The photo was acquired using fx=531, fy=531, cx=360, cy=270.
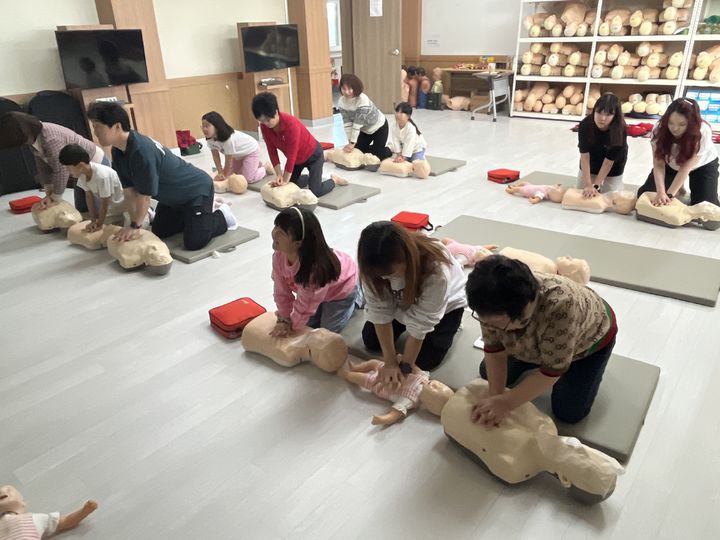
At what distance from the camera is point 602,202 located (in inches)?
134

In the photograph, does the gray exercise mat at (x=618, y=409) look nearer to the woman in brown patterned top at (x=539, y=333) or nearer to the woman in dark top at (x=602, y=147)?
the woman in brown patterned top at (x=539, y=333)

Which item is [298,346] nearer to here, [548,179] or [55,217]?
[55,217]

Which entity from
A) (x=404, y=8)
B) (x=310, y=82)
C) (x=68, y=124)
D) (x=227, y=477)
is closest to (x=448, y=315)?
(x=227, y=477)

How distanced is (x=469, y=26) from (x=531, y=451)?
272 inches

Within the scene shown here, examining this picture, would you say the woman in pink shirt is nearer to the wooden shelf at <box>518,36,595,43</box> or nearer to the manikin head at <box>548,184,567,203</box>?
the manikin head at <box>548,184,567,203</box>

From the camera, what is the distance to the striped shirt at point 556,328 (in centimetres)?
128

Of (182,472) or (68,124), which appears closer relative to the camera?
(182,472)

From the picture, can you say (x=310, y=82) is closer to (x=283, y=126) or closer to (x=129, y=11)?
(x=129, y=11)

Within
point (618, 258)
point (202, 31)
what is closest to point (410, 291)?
point (618, 258)

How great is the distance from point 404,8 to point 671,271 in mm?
6337

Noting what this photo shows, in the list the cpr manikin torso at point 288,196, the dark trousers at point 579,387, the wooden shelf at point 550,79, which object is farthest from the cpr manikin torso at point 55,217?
the wooden shelf at point 550,79

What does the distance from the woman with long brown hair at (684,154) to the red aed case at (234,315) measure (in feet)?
8.05

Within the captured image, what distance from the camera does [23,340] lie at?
2.25 metres

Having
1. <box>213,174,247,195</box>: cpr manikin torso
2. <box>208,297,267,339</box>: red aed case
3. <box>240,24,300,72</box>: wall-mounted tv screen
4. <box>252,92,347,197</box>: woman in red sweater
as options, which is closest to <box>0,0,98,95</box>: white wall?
<box>240,24,300,72</box>: wall-mounted tv screen
